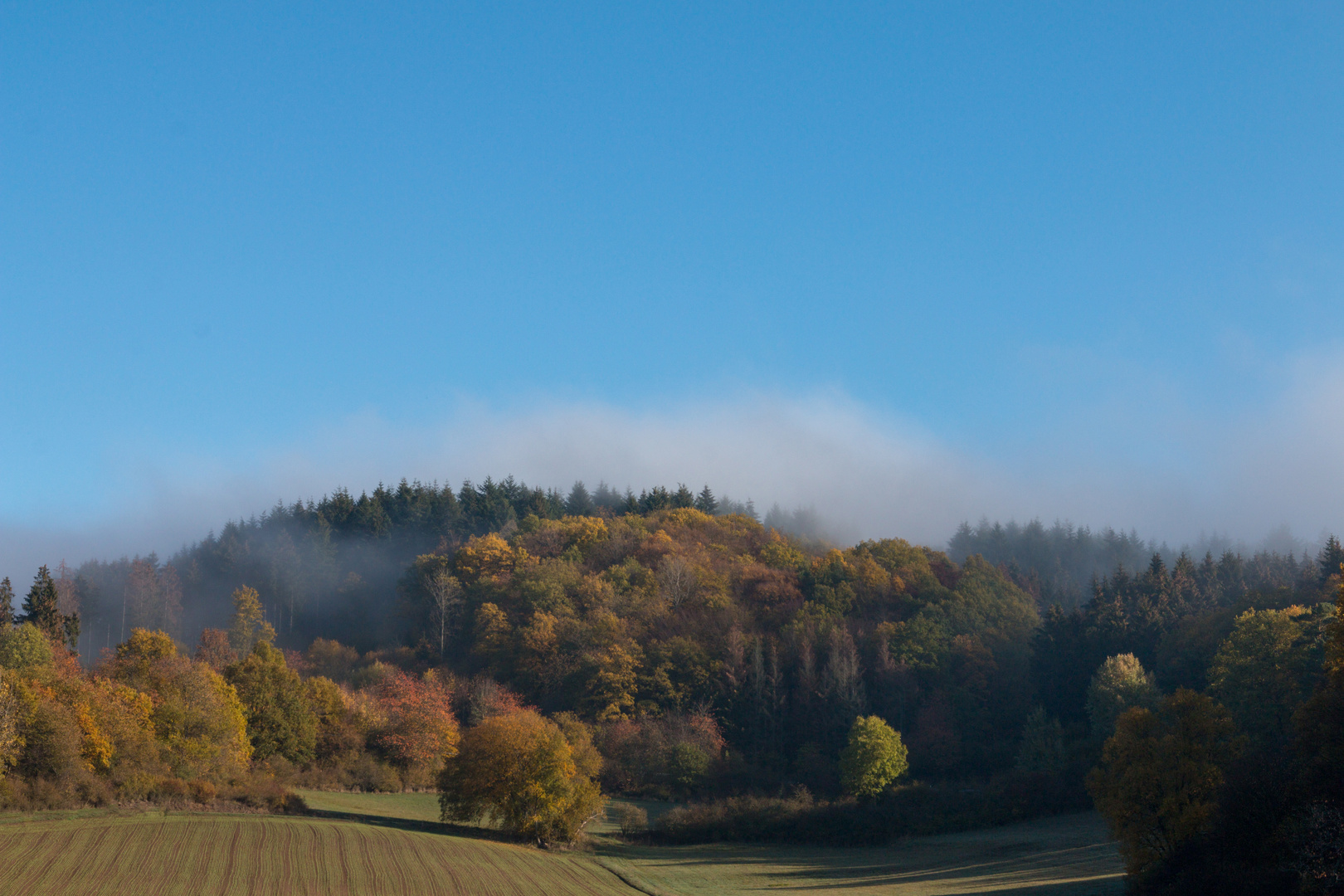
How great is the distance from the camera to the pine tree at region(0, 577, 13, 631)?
277ft

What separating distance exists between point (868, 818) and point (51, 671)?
56478mm

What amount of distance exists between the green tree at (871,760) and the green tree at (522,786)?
90.3ft

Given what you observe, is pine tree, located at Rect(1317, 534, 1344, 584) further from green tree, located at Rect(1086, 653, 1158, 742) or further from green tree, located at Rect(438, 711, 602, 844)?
green tree, located at Rect(438, 711, 602, 844)

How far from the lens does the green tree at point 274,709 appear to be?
249ft

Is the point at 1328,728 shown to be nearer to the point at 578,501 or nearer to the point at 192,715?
the point at 192,715

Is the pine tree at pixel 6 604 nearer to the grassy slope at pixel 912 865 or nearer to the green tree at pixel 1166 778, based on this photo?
the grassy slope at pixel 912 865

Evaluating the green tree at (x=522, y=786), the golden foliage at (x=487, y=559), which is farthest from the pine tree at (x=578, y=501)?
the green tree at (x=522, y=786)

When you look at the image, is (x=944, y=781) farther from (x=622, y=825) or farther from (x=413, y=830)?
(x=413, y=830)

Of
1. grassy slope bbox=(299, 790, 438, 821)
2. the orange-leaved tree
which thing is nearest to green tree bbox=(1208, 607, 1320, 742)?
grassy slope bbox=(299, 790, 438, 821)

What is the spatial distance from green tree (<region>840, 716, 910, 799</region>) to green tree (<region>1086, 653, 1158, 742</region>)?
57.4 feet

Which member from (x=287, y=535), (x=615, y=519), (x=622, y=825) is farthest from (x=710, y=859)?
(x=287, y=535)

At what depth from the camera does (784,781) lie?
3479 inches

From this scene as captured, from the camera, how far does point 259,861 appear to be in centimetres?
4294

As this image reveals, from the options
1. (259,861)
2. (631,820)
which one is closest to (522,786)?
(631,820)
